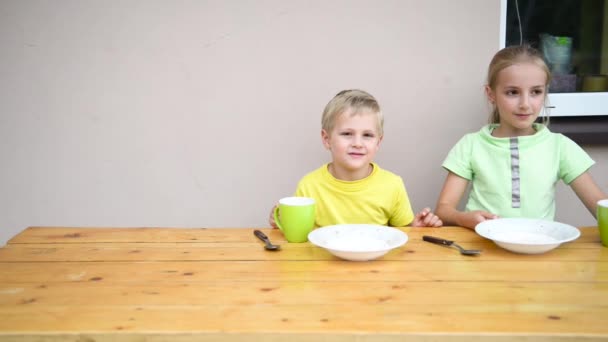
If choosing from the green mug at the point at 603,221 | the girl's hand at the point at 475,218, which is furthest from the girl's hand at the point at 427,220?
the green mug at the point at 603,221

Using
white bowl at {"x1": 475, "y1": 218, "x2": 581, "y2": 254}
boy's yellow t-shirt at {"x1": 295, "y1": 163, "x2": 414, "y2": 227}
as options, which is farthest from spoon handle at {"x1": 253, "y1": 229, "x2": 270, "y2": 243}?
white bowl at {"x1": 475, "y1": 218, "x2": 581, "y2": 254}

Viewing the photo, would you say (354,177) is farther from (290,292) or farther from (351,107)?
(290,292)

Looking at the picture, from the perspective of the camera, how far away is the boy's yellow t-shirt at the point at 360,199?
5.49 ft

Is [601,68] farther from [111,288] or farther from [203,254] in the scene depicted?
[111,288]

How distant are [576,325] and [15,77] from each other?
212 cm

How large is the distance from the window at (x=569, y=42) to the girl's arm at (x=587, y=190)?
0.43m

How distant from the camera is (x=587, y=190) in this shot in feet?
5.60

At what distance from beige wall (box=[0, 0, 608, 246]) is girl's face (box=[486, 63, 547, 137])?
0.36 metres

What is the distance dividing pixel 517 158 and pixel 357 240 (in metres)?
0.76

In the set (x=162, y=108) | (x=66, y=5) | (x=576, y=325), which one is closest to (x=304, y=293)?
(x=576, y=325)

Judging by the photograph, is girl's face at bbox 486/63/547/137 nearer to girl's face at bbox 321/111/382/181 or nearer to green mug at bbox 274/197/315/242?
girl's face at bbox 321/111/382/181

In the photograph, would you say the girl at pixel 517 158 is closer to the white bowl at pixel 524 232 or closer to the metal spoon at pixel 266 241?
the white bowl at pixel 524 232

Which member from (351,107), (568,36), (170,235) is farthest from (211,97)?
(568,36)

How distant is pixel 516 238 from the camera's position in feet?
4.17
